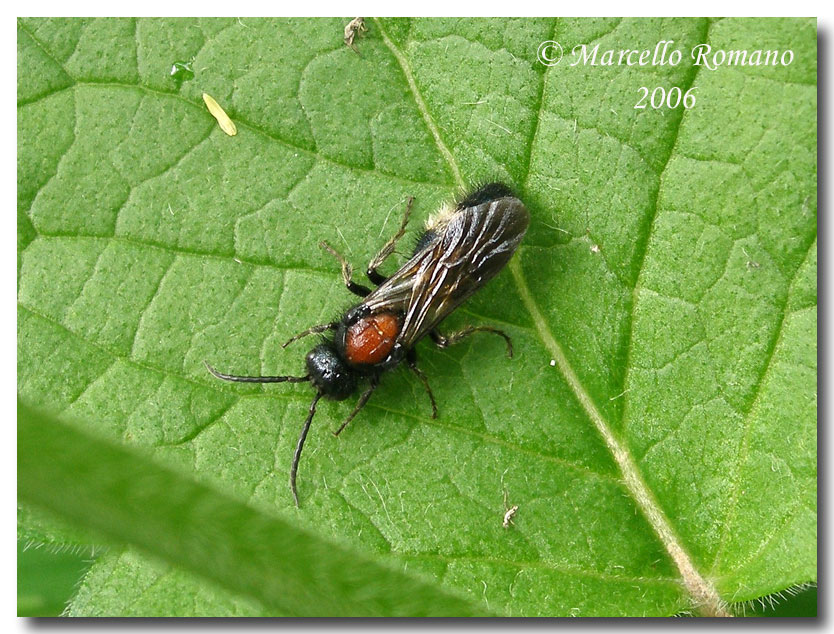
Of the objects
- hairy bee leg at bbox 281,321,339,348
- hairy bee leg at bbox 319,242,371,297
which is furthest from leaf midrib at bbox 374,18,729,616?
hairy bee leg at bbox 281,321,339,348

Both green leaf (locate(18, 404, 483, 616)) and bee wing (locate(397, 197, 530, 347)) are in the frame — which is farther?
bee wing (locate(397, 197, 530, 347))

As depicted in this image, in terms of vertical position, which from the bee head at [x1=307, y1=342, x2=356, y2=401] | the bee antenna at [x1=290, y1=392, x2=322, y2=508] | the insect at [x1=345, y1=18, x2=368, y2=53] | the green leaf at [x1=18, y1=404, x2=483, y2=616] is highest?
the insect at [x1=345, y1=18, x2=368, y2=53]

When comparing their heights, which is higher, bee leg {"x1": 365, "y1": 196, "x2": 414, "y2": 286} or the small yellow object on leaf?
the small yellow object on leaf

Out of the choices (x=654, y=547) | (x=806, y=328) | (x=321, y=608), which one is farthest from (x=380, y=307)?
(x=321, y=608)

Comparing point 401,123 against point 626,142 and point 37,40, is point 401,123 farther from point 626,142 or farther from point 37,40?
point 37,40

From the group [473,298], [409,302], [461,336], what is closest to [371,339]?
[409,302]

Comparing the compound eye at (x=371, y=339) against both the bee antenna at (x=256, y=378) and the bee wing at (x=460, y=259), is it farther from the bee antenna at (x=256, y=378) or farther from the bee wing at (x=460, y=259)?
the bee antenna at (x=256, y=378)

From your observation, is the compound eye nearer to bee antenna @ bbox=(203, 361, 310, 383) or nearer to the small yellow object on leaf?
bee antenna @ bbox=(203, 361, 310, 383)
